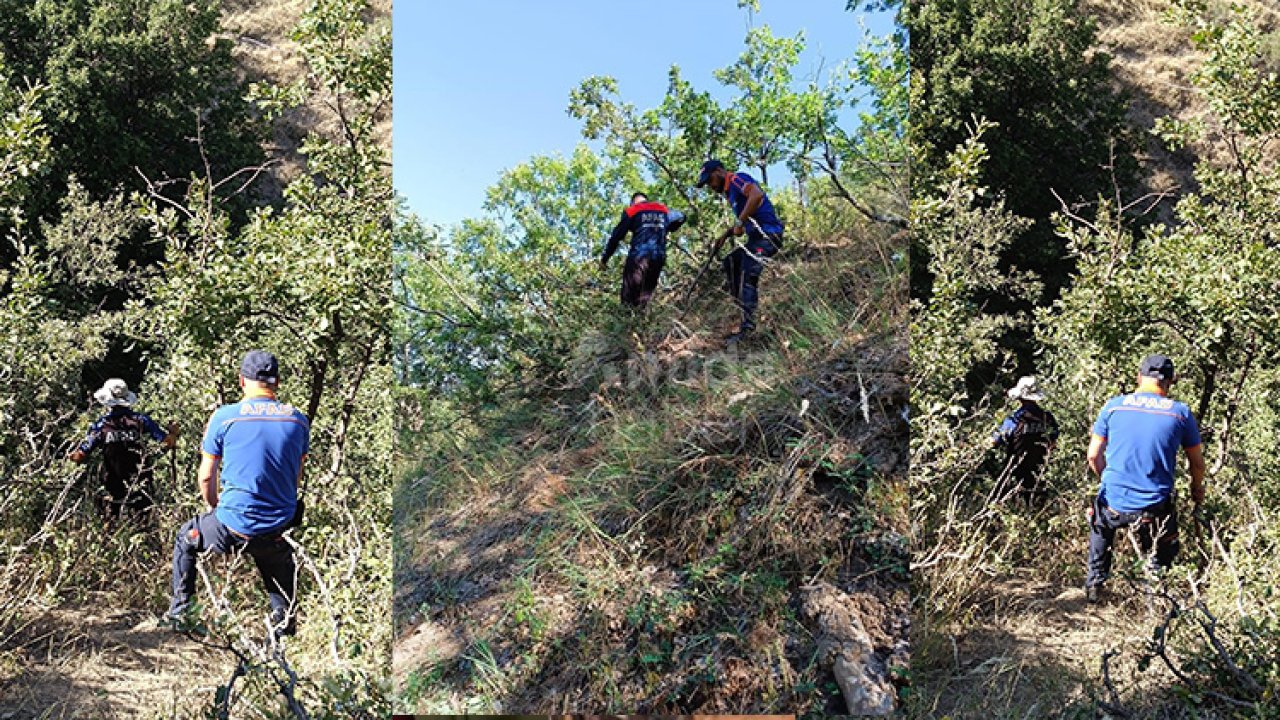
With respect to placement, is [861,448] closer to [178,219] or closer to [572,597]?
[572,597]

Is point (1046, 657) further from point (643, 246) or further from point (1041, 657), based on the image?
point (643, 246)

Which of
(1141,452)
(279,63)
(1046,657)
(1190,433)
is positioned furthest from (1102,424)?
(279,63)

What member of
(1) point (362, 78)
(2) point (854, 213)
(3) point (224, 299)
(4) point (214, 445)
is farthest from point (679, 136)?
(1) point (362, 78)

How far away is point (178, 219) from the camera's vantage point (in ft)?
15.4

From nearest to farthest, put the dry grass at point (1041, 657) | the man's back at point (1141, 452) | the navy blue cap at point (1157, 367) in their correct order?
the dry grass at point (1041, 657), the man's back at point (1141, 452), the navy blue cap at point (1157, 367)

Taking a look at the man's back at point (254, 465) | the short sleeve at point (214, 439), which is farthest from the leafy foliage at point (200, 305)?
the short sleeve at point (214, 439)

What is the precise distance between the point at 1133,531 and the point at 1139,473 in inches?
8.5

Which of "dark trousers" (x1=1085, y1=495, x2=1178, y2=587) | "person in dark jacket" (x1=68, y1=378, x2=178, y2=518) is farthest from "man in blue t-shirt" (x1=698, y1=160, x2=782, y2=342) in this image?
"person in dark jacket" (x1=68, y1=378, x2=178, y2=518)

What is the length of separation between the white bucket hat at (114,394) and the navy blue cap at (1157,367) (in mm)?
4181

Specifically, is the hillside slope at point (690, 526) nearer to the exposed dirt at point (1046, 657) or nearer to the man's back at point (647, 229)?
the man's back at point (647, 229)

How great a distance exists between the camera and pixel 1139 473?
12.4 ft

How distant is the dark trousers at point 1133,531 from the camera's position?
371 centimetres

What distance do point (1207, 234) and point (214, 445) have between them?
4.18m

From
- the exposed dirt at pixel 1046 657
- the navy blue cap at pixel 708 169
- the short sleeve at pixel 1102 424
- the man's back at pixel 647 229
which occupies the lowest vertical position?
the exposed dirt at pixel 1046 657
